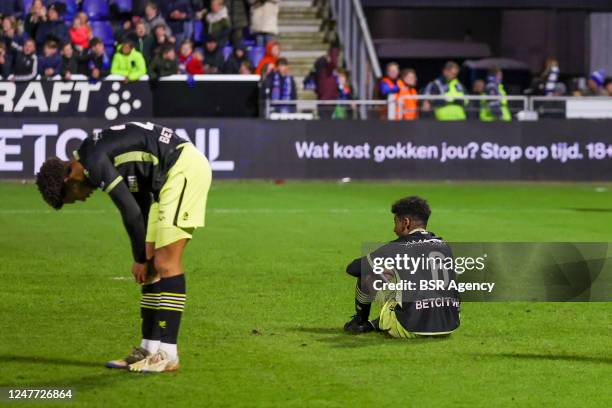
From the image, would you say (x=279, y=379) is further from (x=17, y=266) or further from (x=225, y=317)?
(x=17, y=266)

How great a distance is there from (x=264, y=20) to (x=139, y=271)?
21661 mm

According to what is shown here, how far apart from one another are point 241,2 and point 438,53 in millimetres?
12003

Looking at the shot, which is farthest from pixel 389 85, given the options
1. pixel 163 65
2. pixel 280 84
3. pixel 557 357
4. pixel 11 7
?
pixel 557 357

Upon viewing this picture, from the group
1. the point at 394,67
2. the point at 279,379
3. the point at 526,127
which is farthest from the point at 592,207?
the point at 279,379

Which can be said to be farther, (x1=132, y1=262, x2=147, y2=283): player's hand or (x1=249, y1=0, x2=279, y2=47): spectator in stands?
(x1=249, y1=0, x2=279, y2=47): spectator in stands

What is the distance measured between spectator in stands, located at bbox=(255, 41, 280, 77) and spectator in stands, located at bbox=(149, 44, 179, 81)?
6.59 feet

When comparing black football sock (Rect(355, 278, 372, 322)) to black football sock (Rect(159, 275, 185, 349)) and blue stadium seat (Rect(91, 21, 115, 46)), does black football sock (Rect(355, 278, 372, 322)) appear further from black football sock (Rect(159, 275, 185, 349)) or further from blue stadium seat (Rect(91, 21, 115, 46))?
blue stadium seat (Rect(91, 21, 115, 46))

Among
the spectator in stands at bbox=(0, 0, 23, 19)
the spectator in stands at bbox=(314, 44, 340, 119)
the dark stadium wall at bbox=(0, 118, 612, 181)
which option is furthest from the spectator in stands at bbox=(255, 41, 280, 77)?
the spectator in stands at bbox=(0, 0, 23, 19)

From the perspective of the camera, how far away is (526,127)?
27.1m

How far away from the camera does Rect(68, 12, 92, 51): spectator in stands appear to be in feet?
89.9

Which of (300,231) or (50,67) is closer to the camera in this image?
(300,231)

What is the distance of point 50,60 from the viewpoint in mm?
26453

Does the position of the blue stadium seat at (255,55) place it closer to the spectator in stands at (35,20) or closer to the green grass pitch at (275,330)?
the spectator in stands at (35,20)

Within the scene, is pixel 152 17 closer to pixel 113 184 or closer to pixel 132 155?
pixel 132 155
